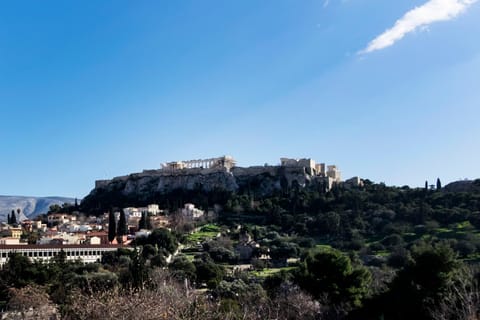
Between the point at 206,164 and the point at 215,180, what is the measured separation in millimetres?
12733

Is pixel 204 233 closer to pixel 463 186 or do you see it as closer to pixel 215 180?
pixel 215 180

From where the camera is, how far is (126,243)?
6038cm

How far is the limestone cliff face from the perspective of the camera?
98.8 m

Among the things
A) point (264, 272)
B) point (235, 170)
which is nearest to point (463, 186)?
point (235, 170)

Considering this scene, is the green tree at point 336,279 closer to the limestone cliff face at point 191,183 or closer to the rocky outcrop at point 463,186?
the rocky outcrop at point 463,186

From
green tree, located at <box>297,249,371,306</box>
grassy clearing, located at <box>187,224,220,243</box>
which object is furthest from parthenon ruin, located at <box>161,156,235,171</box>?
green tree, located at <box>297,249,371,306</box>

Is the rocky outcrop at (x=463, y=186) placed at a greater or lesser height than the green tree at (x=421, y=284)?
greater

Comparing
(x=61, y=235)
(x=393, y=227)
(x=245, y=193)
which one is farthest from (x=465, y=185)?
(x=61, y=235)

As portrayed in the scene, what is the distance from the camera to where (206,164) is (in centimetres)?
11425

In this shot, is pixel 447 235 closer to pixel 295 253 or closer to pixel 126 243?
pixel 295 253

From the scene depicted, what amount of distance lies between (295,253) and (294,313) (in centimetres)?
2925

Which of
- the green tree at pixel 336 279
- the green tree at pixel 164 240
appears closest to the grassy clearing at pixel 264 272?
the green tree at pixel 164 240

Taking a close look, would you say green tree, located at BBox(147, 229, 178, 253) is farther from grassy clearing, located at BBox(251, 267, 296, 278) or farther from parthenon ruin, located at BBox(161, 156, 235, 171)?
parthenon ruin, located at BBox(161, 156, 235, 171)

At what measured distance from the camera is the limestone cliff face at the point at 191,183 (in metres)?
98.8
